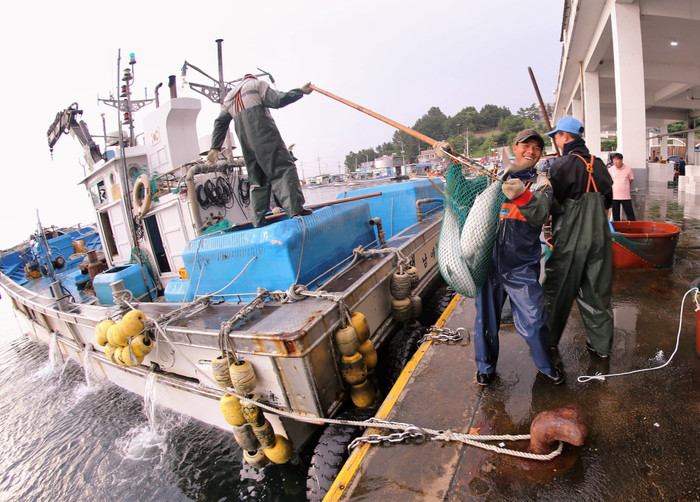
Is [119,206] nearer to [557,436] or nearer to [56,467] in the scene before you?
[56,467]

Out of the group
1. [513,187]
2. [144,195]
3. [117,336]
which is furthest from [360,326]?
[144,195]

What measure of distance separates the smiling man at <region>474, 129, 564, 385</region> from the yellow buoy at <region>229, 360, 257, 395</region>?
1727 millimetres

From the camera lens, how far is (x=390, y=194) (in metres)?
6.40

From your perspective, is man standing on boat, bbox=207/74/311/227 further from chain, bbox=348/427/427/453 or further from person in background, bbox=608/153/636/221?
person in background, bbox=608/153/636/221

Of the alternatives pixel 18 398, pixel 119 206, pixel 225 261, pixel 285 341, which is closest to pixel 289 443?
pixel 285 341

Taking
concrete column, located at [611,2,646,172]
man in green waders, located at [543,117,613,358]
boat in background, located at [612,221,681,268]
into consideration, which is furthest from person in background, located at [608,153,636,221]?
man in green waders, located at [543,117,613,358]

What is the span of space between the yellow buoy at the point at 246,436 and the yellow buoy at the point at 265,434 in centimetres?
6

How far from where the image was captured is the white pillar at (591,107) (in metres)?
11.8

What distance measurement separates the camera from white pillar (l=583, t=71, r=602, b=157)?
11.8 metres

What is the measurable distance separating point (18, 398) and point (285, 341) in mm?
8092

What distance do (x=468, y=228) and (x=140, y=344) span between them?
3226 millimetres

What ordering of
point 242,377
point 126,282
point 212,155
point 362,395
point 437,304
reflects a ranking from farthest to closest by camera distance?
point 126,282 → point 437,304 → point 212,155 → point 362,395 → point 242,377

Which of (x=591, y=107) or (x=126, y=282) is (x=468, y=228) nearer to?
(x=126, y=282)

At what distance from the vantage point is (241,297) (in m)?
3.86
